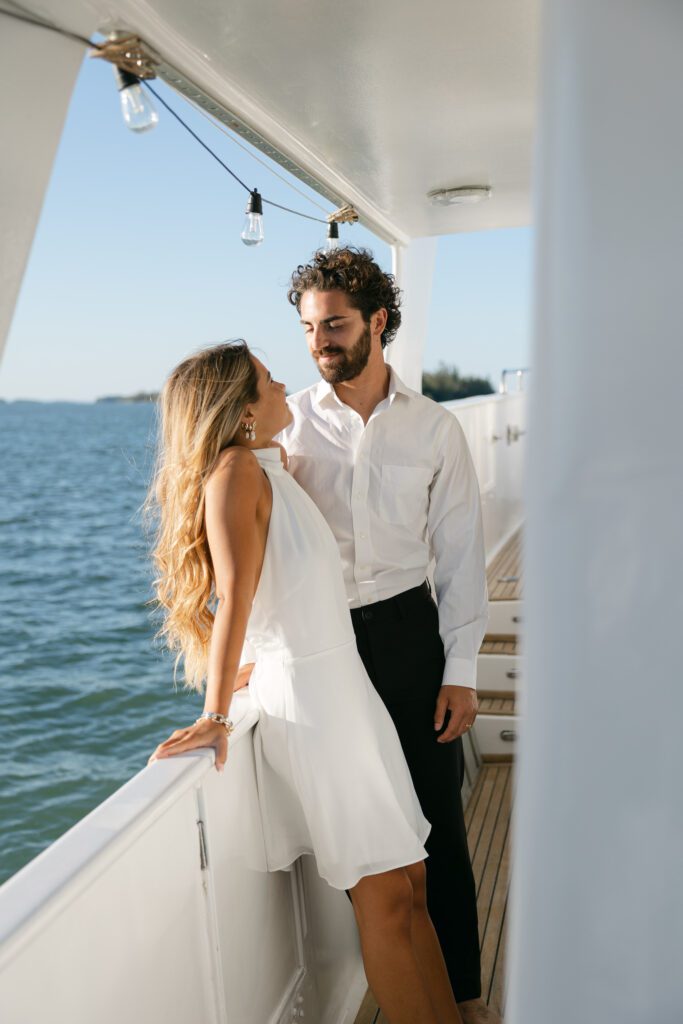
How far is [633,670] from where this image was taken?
2.48 ft

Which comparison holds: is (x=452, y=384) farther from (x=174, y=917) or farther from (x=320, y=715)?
(x=174, y=917)

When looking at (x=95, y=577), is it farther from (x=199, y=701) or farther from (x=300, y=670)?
(x=300, y=670)

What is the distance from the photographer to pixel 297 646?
1.84m

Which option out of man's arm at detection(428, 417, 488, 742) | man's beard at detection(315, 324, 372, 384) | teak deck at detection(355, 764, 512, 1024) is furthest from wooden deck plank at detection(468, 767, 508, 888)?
man's beard at detection(315, 324, 372, 384)

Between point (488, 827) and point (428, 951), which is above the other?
point (428, 951)

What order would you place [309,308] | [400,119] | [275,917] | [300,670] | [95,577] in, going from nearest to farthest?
1. [300,670]
2. [275,917]
3. [309,308]
4. [400,119]
5. [95,577]

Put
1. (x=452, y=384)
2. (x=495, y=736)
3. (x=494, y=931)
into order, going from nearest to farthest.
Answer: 1. (x=494, y=931)
2. (x=495, y=736)
3. (x=452, y=384)

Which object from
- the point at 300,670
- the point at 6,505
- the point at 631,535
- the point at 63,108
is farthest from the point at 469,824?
the point at 6,505

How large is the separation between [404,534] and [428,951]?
0.86 meters

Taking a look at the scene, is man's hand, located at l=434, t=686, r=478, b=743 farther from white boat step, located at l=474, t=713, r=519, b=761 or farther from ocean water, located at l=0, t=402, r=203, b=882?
white boat step, located at l=474, t=713, r=519, b=761

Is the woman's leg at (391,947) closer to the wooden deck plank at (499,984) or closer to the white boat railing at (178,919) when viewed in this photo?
the white boat railing at (178,919)

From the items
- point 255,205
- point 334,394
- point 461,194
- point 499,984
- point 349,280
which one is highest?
point 461,194

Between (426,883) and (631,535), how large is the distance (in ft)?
5.47

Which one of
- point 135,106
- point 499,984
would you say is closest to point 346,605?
point 135,106
